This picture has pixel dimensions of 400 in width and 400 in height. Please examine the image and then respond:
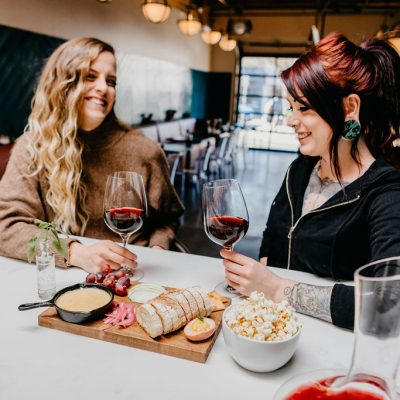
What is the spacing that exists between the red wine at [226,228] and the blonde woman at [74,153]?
723mm

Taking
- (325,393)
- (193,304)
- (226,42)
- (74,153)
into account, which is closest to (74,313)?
(193,304)

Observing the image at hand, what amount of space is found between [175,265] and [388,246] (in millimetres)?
684

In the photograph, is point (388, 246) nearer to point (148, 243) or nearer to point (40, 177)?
point (148, 243)

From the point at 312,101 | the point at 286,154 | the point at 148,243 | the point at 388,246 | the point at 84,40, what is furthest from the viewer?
the point at 286,154

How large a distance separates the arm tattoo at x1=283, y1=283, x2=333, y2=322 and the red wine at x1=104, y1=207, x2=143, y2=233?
496mm

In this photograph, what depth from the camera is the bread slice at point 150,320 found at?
0.91m

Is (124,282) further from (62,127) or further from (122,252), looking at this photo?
(62,127)

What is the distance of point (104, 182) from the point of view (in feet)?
6.23

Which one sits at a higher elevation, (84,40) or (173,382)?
(84,40)

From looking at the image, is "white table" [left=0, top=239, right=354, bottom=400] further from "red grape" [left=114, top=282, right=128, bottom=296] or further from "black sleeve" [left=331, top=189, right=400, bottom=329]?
"red grape" [left=114, top=282, right=128, bottom=296]

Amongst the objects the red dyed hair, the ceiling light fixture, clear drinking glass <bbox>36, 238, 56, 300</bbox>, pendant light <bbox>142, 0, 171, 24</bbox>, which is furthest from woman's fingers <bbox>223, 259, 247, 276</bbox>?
the ceiling light fixture

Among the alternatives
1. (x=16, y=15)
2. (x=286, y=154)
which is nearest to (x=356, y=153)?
(x=16, y=15)

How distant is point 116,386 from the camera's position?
31.1 inches

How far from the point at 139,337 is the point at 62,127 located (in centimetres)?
118
